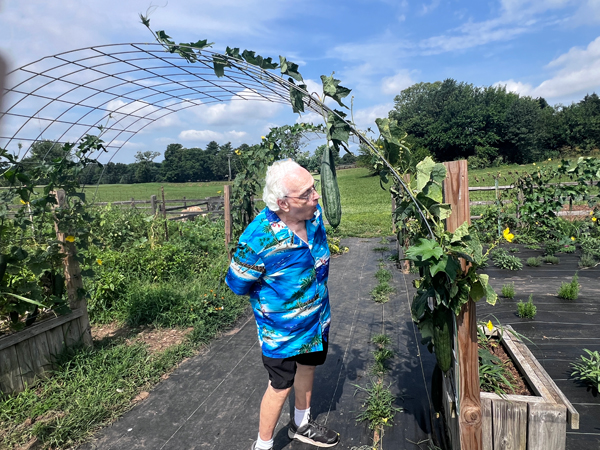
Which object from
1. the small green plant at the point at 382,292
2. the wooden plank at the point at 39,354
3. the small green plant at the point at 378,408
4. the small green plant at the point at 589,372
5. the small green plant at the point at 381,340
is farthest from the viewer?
the small green plant at the point at 382,292

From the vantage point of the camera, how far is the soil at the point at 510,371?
211cm

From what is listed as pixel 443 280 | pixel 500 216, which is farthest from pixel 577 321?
pixel 500 216

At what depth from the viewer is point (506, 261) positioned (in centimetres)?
649

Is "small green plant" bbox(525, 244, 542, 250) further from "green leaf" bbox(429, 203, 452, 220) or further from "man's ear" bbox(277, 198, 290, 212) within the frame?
"man's ear" bbox(277, 198, 290, 212)

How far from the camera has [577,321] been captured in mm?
4148

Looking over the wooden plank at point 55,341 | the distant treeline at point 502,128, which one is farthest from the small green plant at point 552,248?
the distant treeline at point 502,128

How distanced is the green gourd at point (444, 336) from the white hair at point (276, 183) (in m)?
1.00

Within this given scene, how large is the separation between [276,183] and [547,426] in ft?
6.00

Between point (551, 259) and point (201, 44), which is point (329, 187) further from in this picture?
point (551, 259)

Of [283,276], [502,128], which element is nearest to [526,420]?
[283,276]

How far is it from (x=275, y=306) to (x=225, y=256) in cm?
461

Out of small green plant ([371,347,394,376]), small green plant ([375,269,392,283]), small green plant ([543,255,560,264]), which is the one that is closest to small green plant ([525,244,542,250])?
small green plant ([543,255,560,264])

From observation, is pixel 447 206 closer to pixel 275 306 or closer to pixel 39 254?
pixel 275 306

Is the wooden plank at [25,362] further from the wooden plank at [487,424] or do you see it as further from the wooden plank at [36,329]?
the wooden plank at [487,424]
